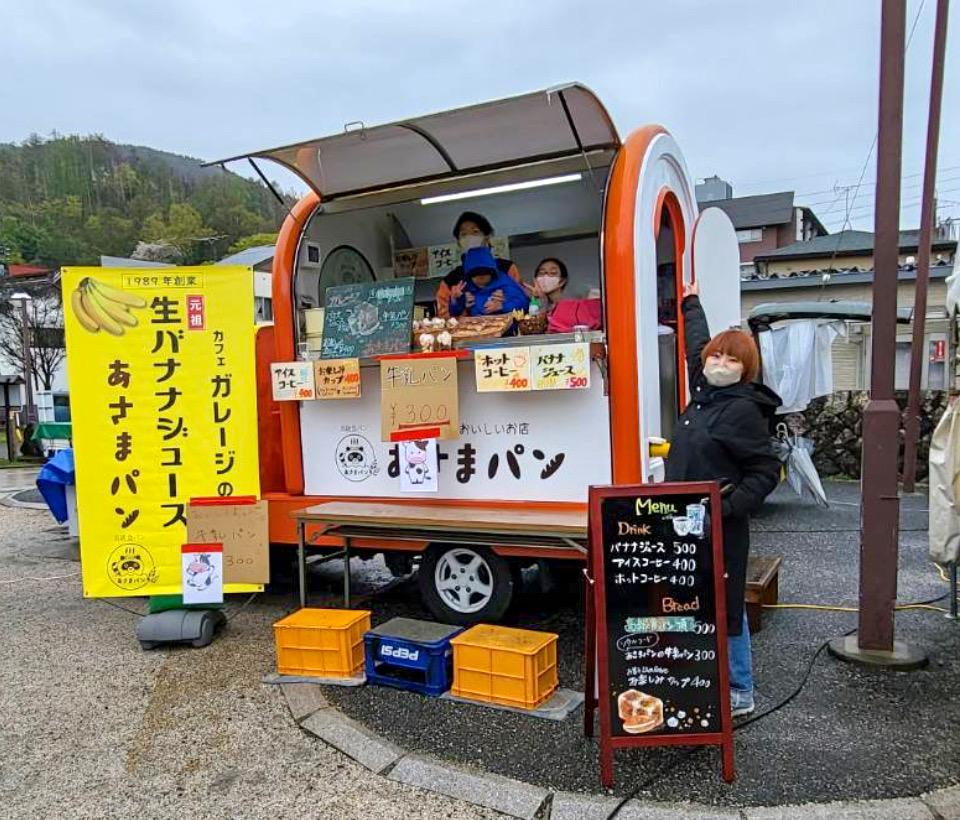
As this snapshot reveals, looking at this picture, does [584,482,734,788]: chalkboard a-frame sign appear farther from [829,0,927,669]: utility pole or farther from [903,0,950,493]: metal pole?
[903,0,950,493]: metal pole

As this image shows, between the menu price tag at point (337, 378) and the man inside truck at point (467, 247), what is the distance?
0.91 metres

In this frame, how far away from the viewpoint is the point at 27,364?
22.2 m

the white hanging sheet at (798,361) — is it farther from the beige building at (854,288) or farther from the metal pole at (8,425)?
the metal pole at (8,425)

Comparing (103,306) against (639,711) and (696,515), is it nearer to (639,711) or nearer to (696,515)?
(696,515)

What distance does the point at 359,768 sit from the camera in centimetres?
313

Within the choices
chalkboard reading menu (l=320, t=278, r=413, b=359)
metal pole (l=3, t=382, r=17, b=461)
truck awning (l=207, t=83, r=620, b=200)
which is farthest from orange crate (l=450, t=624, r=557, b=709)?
metal pole (l=3, t=382, r=17, b=461)

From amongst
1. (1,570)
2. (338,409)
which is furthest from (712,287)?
(1,570)

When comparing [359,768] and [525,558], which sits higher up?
[525,558]

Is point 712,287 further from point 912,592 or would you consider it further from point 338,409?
point 338,409

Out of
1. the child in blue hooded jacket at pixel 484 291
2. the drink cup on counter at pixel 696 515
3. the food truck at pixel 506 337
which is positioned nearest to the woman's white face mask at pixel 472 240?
the child in blue hooded jacket at pixel 484 291

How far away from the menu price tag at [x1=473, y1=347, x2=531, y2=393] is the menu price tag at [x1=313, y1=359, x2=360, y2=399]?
935mm

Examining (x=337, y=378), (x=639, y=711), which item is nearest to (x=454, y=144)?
(x=337, y=378)

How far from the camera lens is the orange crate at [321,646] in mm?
4051

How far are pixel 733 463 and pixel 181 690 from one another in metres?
3.07
